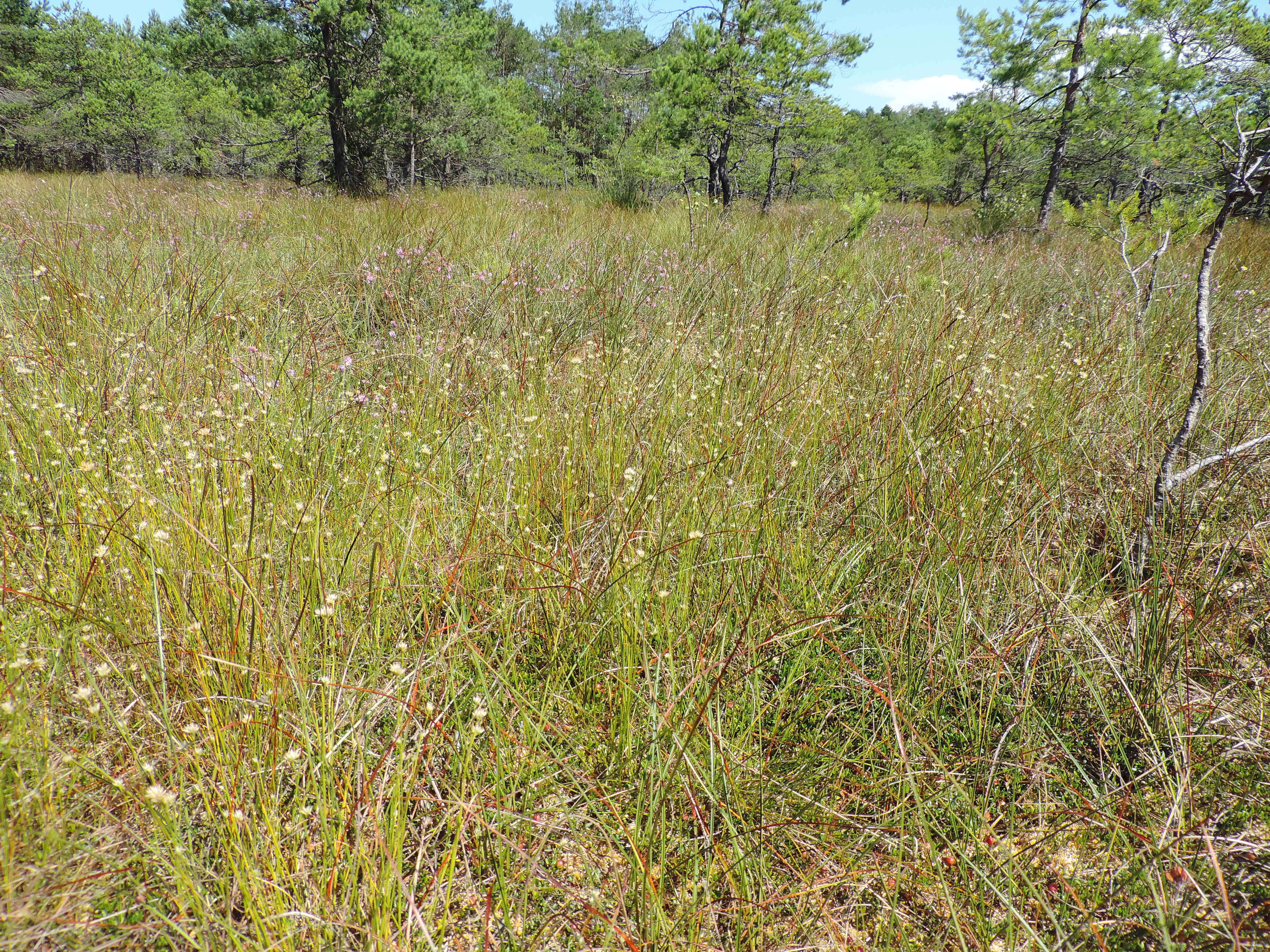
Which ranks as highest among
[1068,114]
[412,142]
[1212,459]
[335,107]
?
[335,107]

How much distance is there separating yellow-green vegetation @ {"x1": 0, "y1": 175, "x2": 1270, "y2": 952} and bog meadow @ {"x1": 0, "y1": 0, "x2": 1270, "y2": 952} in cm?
2

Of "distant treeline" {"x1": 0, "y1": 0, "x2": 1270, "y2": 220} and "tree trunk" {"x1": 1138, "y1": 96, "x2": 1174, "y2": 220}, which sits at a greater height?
"distant treeline" {"x1": 0, "y1": 0, "x2": 1270, "y2": 220}

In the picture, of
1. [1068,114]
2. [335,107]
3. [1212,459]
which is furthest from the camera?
[335,107]

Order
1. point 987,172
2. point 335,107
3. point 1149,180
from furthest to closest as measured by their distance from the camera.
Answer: point 987,172 < point 335,107 < point 1149,180

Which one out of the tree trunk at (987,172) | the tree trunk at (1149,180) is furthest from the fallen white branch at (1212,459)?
the tree trunk at (987,172)

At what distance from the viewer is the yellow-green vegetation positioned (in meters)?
1.12

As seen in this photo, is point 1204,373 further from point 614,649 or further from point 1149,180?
point 614,649

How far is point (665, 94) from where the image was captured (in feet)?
32.1

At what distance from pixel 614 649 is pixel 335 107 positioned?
50.4 feet

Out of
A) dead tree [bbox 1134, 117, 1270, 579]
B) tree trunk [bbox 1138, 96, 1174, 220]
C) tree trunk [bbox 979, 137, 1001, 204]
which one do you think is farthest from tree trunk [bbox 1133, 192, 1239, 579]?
tree trunk [bbox 979, 137, 1001, 204]

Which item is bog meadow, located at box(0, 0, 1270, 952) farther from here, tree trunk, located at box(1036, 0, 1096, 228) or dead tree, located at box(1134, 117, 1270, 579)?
tree trunk, located at box(1036, 0, 1096, 228)

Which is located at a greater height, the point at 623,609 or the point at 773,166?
the point at 773,166

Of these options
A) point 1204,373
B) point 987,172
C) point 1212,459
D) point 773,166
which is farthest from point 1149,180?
point 987,172

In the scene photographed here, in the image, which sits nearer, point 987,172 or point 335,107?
point 335,107
